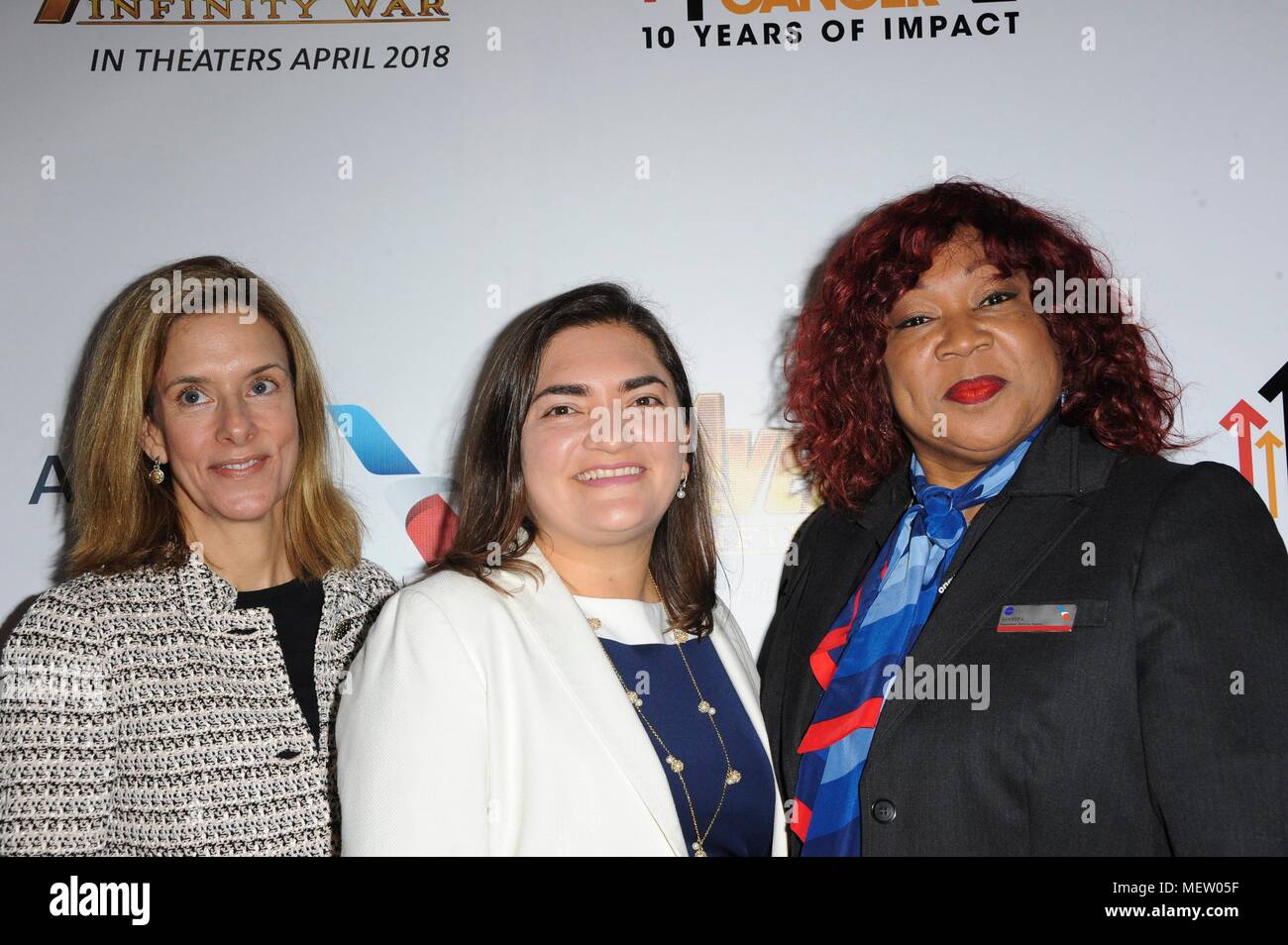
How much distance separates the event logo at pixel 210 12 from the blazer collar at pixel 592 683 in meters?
1.70

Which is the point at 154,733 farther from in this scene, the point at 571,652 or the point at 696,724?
the point at 696,724

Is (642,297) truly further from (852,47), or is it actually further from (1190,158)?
(1190,158)

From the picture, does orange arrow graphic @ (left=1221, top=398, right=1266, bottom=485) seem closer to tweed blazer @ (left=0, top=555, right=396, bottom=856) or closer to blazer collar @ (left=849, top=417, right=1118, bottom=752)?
blazer collar @ (left=849, top=417, right=1118, bottom=752)

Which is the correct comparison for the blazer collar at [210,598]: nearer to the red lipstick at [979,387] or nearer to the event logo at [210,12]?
the red lipstick at [979,387]

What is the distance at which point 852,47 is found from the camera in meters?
2.76

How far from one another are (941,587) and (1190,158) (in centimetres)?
148

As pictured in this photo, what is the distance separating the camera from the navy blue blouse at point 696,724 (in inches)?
76.0

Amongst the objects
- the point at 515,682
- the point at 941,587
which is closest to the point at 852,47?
the point at 941,587

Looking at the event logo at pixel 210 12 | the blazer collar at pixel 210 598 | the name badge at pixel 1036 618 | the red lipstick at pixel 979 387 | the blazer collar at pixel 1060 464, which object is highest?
the event logo at pixel 210 12

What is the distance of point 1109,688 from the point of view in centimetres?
180

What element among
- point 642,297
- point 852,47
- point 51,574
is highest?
point 852,47

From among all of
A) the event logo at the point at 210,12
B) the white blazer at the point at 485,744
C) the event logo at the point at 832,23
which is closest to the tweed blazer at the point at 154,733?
the white blazer at the point at 485,744

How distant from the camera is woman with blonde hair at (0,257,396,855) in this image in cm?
195
